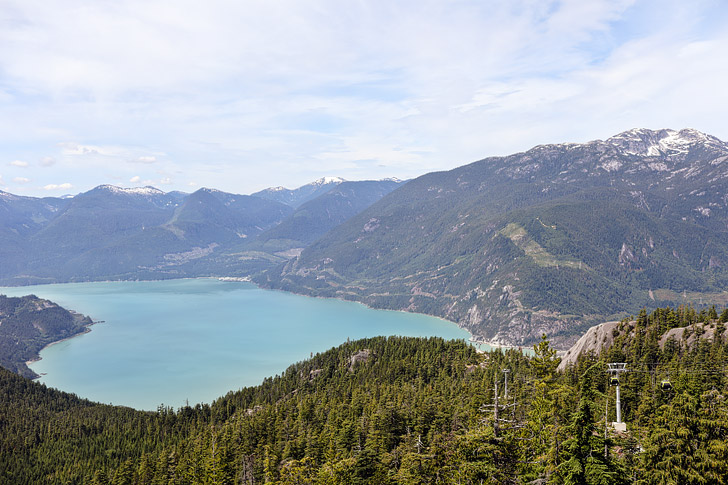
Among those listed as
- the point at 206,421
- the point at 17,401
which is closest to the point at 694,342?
the point at 206,421

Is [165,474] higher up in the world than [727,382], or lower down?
lower down

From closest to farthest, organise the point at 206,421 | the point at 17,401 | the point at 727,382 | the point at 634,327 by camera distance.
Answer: the point at 727,382, the point at 634,327, the point at 206,421, the point at 17,401

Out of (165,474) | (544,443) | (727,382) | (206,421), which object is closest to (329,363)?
(206,421)

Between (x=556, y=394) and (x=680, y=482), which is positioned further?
(x=556, y=394)

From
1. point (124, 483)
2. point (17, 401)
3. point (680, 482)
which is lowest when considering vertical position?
point (17, 401)

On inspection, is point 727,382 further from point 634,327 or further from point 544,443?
point 634,327

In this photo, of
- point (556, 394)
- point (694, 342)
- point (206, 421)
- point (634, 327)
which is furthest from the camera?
point (206, 421)

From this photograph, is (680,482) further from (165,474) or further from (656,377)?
(165,474)
